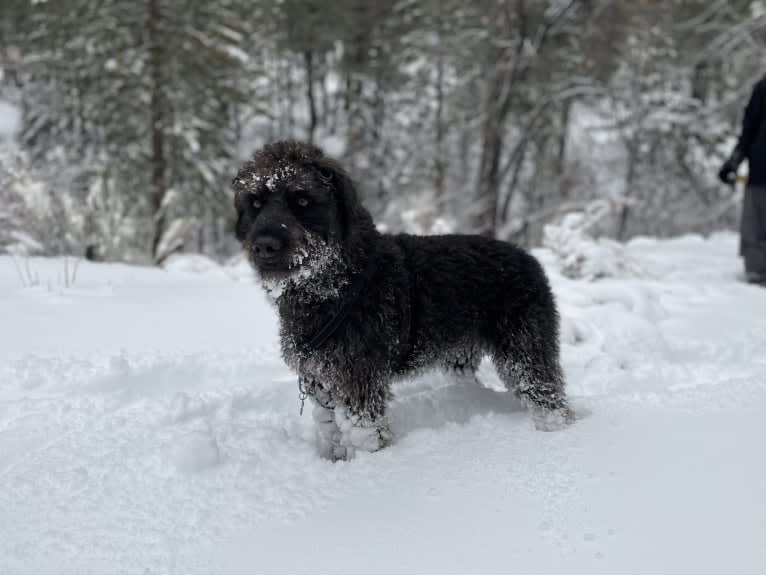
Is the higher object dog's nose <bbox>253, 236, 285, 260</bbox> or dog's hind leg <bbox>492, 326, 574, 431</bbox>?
dog's nose <bbox>253, 236, 285, 260</bbox>

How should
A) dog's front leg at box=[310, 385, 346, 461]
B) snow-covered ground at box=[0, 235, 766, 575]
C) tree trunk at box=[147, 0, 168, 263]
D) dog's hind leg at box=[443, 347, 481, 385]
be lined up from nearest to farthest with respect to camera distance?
snow-covered ground at box=[0, 235, 766, 575], dog's front leg at box=[310, 385, 346, 461], dog's hind leg at box=[443, 347, 481, 385], tree trunk at box=[147, 0, 168, 263]

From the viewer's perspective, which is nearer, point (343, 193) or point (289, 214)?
point (289, 214)

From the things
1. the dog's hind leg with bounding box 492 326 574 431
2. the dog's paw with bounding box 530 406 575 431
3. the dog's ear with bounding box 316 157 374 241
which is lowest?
the dog's paw with bounding box 530 406 575 431

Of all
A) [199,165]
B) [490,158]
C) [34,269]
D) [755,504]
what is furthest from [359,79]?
[755,504]

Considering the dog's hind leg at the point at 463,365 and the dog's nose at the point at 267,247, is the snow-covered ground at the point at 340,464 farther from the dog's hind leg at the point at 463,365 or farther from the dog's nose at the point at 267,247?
the dog's nose at the point at 267,247

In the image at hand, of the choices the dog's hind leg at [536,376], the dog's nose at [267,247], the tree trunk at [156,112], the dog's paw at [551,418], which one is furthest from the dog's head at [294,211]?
the tree trunk at [156,112]

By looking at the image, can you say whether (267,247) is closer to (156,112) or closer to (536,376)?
(536,376)

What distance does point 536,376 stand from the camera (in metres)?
3.45

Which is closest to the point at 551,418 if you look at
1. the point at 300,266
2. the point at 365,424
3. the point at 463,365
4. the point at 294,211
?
the point at 463,365

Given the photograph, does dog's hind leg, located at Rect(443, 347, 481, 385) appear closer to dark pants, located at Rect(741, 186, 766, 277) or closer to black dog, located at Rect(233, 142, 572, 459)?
black dog, located at Rect(233, 142, 572, 459)

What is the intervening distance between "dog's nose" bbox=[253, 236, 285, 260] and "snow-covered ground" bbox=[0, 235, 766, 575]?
99cm

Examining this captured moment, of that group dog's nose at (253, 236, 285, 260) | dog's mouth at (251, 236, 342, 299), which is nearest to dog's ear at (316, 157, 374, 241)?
dog's mouth at (251, 236, 342, 299)

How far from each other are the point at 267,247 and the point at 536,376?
1.84 meters

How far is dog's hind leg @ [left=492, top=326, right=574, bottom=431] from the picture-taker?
11.1 ft
